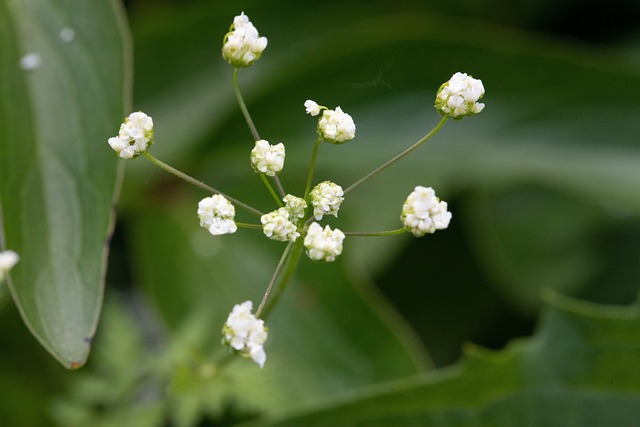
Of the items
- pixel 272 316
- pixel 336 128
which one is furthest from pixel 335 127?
pixel 272 316

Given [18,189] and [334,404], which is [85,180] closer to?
[18,189]

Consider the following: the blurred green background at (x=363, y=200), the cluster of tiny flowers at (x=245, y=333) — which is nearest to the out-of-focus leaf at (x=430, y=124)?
the blurred green background at (x=363, y=200)

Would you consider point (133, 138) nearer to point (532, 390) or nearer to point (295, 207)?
point (295, 207)

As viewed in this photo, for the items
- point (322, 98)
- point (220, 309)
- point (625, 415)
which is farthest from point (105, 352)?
point (625, 415)

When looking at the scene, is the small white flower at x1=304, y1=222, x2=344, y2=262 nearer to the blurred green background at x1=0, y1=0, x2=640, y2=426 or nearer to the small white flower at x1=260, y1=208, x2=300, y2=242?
the small white flower at x1=260, y1=208, x2=300, y2=242

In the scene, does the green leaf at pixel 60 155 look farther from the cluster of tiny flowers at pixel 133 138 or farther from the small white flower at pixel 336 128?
the small white flower at pixel 336 128
